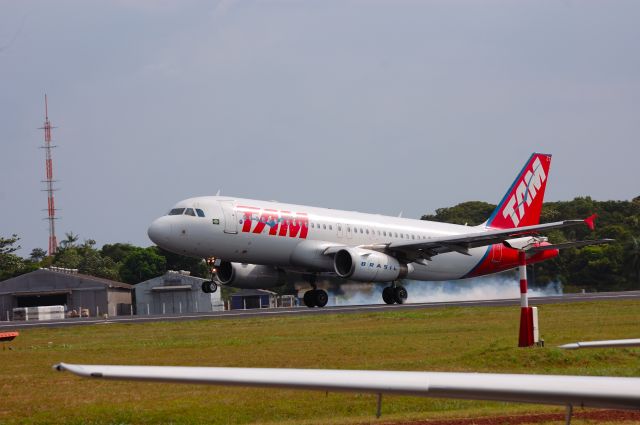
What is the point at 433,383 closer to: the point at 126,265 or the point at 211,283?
the point at 211,283

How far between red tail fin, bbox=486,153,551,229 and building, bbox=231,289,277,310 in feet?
109

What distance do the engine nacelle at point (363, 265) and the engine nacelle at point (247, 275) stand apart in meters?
4.33

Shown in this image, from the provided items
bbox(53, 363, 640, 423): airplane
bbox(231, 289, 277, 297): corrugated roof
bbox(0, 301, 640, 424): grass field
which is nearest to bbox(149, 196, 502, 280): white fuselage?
bbox(0, 301, 640, 424): grass field

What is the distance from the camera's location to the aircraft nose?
38.3 m

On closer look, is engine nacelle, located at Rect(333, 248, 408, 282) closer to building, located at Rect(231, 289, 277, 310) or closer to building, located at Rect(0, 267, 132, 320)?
building, located at Rect(0, 267, 132, 320)

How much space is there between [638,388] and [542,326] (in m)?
21.3

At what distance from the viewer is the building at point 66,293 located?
77812mm

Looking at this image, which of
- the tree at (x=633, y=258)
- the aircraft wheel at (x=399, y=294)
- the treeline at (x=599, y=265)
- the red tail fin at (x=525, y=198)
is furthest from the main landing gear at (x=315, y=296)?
the tree at (x=633, y=258)

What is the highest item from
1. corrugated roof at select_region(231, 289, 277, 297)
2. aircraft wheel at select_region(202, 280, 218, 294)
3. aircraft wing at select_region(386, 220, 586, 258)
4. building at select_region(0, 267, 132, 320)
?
building at select_region(0, 267, 132, 320)

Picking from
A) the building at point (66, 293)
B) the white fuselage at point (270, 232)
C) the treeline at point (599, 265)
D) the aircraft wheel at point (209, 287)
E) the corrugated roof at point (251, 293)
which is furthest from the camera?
the corrugated roof at point (251, 293)

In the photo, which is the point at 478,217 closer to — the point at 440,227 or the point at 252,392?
the point at 440,227

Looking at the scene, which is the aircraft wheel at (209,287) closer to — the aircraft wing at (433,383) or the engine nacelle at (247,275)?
the engine nacelle at (247,275)

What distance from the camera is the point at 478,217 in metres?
115

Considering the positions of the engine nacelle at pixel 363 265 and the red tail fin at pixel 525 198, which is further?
the red tail fin at pixel 525 198
